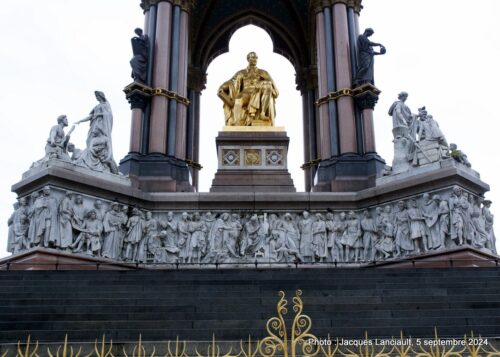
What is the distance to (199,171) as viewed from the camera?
96.7 ft

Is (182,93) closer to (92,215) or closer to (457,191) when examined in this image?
(92,215)

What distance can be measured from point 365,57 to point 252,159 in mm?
5973

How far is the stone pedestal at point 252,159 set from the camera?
23.3 meters

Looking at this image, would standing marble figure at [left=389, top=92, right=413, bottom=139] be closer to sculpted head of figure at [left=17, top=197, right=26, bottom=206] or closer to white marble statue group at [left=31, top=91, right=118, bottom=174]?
white marble statue group at [left=31, top=91, right=118, bottom=174]

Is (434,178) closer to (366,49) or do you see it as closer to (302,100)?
(366,49)

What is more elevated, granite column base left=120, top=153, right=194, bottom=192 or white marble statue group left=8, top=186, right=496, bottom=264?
granite column base left=120, top=153, right=194, bottom=192

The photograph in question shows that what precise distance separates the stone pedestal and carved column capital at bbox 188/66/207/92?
6681 millimetres

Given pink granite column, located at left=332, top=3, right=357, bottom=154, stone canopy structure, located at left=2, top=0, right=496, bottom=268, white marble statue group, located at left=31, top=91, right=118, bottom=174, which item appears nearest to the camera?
stone canopy structure, located at left=2, top=0, right=496, bottom=268

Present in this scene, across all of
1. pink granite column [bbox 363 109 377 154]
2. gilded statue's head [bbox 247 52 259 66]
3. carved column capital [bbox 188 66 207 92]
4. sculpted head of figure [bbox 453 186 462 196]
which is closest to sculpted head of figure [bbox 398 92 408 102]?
pink granite column [bbox 363 109 377 154]

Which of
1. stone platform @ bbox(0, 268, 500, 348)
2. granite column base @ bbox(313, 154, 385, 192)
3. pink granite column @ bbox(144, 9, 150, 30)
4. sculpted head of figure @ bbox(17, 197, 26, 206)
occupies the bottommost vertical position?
stone platform @ bbox(0, 268, 500, 348)

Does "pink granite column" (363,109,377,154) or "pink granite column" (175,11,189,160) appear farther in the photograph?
"pink granite column" (175,11,189,160)

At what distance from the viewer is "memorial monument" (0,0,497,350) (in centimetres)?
1847

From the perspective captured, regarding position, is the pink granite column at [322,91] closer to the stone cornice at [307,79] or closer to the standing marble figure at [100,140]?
the stone cornice at [307,79]

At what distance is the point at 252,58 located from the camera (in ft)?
88.9
